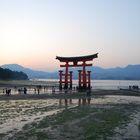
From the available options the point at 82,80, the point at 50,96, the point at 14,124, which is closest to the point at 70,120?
the point at 14,124

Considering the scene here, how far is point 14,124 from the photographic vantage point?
2238 centimetres

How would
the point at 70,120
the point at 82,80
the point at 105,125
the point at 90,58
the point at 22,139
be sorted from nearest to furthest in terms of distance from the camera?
the point at 22,139 < the point at 105,125 < the point at 70,120 < the point at 90,58 < the point at 82,80

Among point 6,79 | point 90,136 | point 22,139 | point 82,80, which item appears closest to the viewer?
point 22,139

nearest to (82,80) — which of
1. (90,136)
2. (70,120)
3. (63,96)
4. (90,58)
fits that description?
(90,58)

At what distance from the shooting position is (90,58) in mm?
61125

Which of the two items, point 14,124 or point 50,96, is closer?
point 14,124

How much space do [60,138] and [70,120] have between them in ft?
23.3

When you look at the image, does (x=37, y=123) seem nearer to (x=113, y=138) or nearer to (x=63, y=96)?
(x=113, y=138)

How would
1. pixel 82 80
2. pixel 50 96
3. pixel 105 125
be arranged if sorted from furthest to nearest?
pixel 82 80, pixel 50 96, pixel 105 125

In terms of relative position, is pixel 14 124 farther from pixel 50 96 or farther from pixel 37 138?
pixel 50 96

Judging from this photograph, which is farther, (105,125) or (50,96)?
(50,96)

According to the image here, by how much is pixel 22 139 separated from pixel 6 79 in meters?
116

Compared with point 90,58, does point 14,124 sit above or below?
below

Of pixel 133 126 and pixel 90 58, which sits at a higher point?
pixel 90 58
